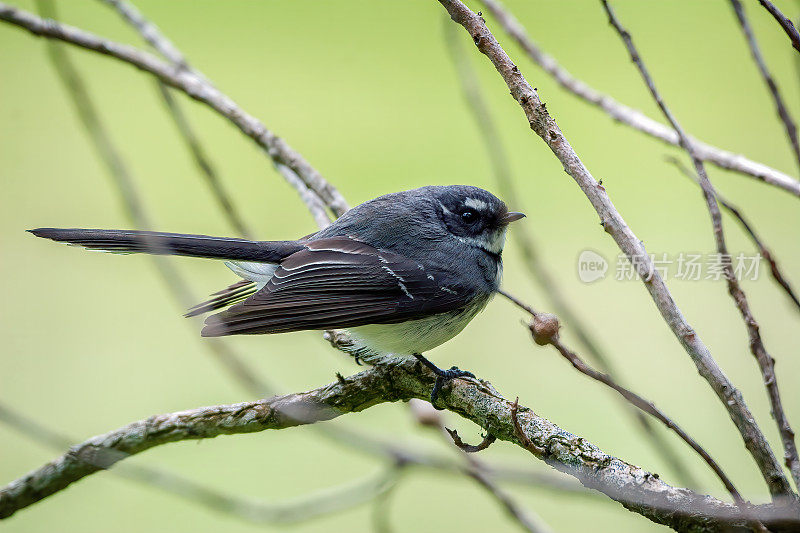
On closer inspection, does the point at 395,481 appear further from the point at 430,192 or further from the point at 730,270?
the point at 430,192

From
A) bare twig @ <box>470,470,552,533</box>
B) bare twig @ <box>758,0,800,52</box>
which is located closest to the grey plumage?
bare twig @ <box>470,470,552,533</box>

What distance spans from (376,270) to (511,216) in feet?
1.55

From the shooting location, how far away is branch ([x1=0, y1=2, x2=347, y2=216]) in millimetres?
2363

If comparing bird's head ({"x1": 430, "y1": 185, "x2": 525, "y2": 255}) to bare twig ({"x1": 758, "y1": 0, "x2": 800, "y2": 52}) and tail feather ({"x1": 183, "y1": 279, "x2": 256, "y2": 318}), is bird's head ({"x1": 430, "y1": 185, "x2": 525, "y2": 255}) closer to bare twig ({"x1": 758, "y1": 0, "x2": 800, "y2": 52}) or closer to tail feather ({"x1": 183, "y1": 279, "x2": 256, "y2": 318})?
tail feather ({"x1": 183, "y1": 279, "x2": 256, "y2": 318})

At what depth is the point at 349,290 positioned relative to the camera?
2053 mm

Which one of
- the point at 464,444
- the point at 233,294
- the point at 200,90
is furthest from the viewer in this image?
the point at 200,90

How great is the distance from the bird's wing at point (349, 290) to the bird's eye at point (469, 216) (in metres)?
0.27

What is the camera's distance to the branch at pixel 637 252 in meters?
1.00

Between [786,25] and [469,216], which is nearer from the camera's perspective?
[786,25]

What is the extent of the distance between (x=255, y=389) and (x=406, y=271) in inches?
44.6

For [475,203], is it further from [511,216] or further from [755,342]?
[755,342]

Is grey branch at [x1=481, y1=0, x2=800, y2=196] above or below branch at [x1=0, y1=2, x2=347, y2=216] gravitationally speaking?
below

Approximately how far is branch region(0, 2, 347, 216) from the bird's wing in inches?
12.0

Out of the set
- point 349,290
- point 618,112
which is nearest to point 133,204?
point 349,290
